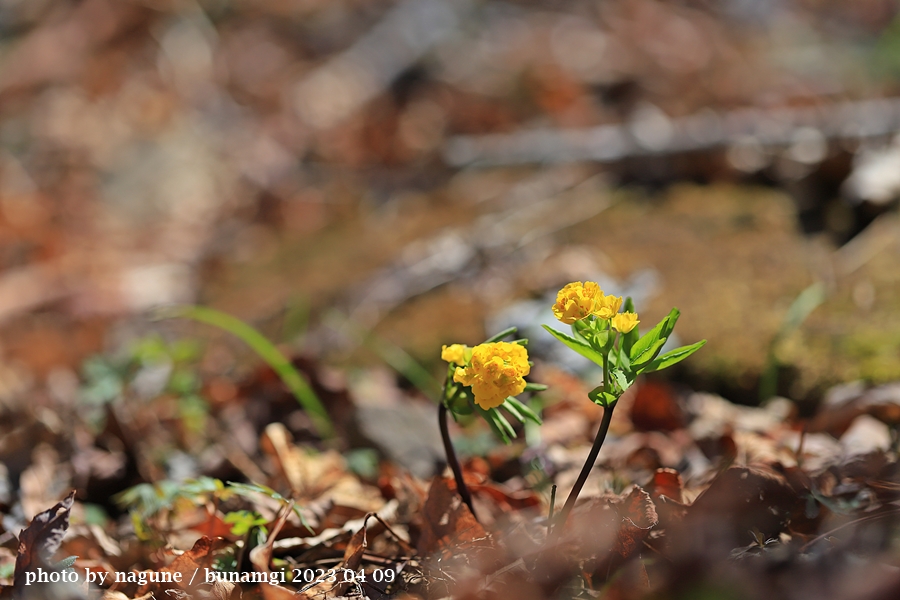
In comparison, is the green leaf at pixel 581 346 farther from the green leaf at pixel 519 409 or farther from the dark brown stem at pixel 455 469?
the dark brown stem at pixel 455 469

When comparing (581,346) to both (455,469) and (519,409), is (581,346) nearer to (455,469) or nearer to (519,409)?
(519,409)

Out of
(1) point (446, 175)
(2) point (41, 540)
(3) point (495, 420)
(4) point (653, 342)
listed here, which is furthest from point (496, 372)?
(1) point (446, 175)

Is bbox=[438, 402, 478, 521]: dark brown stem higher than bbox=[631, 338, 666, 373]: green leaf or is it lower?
lower

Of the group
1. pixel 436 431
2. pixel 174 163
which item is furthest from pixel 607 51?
pixel 436 431

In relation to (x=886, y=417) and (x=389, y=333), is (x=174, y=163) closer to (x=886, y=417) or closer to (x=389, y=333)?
(x=389, y=333)

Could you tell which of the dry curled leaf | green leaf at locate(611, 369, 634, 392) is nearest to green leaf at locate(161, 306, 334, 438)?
the dry curled leaf

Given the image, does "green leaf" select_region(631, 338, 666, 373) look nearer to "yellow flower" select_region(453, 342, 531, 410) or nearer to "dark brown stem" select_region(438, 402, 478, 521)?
"yellow flower" select_region(453, 342, 531, 410)
